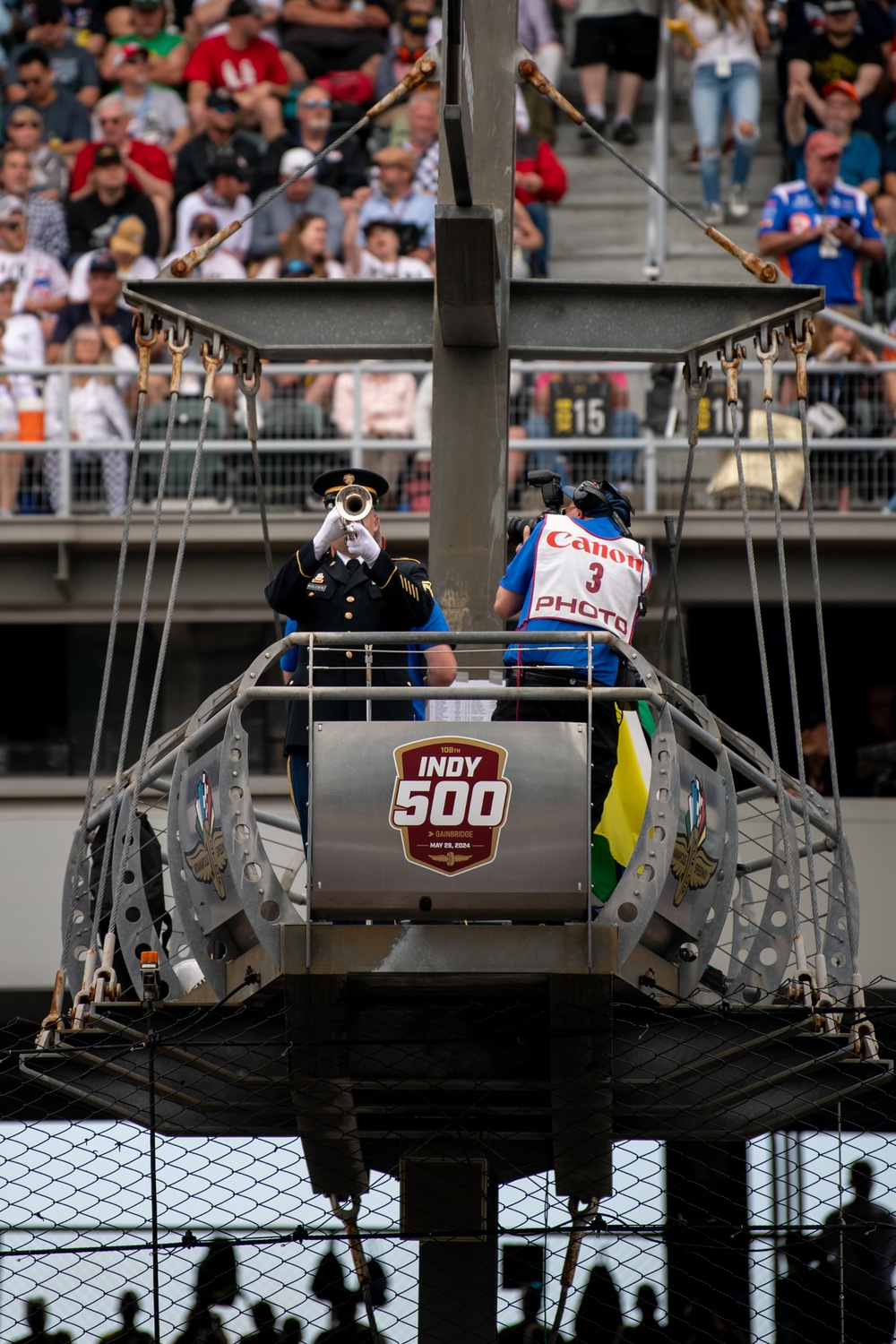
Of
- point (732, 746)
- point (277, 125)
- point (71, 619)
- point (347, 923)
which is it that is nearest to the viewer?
point (347, 923)

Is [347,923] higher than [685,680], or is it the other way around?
[685,680]

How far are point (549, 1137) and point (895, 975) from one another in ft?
23.1

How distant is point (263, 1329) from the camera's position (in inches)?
469

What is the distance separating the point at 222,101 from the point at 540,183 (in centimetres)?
287

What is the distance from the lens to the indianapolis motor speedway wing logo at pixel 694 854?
7.80 metres

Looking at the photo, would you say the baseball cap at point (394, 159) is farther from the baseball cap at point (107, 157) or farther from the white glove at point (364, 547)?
the white glove at point (364, 547)

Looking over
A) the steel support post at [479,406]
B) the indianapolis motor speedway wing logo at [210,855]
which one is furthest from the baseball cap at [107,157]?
the indianapolis motor speedway wing logo at [210,855]

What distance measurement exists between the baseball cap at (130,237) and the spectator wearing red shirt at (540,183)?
318 centimetres

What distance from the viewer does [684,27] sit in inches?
734

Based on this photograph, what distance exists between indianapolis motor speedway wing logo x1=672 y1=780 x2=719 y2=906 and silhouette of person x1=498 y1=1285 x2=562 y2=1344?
4964mm

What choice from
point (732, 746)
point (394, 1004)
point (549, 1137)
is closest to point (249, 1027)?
point (394, 1004)

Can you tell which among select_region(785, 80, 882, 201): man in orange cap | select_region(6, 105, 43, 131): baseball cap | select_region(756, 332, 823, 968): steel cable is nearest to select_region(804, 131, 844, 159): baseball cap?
select_region(785, 80, 882, 201): man in orange cap

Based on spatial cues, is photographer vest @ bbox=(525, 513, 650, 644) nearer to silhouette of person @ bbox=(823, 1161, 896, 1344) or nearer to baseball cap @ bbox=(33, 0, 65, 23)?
silhouette of person @ bbox=(823, 1161, 896, 1344)

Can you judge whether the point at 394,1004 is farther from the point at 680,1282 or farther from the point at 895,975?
the point at 895,975
